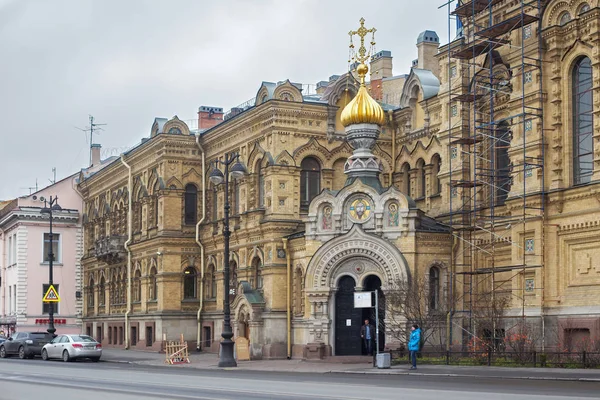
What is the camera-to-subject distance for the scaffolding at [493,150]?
31641mm

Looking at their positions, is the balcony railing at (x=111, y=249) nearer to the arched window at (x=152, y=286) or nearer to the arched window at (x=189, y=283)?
the arched window at (x=152, y=286)

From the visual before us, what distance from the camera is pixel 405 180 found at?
140ft

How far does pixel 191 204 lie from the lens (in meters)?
50.9

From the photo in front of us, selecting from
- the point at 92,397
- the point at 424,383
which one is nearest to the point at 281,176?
the point at 424,383

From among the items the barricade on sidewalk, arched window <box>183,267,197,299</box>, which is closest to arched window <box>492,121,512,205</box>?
the barricade on sidewalk

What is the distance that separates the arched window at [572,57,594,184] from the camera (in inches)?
1197

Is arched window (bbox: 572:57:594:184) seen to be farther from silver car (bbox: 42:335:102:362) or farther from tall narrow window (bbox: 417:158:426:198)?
silver car (bbox: 42:335:102:362)

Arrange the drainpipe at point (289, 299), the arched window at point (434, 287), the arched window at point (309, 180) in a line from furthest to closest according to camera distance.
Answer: the arched window at point (309, 180) → the drainpipe at point (289, 299) → the arched window at point (434, 287)

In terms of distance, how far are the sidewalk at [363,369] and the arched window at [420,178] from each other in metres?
8.58

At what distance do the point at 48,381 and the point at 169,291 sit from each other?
24.1 m

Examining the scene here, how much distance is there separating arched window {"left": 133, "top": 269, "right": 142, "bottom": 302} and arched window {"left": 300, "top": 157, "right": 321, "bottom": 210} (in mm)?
14564

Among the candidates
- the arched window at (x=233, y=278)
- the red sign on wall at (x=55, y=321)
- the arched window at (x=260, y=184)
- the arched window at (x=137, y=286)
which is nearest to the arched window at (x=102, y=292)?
the red sign on wall at (x=55, y=321)

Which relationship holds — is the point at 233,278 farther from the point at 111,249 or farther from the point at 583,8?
the point at 583,8

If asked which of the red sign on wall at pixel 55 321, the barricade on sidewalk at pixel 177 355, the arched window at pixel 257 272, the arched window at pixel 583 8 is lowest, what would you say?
the red sign on wall at pixel 55 321
